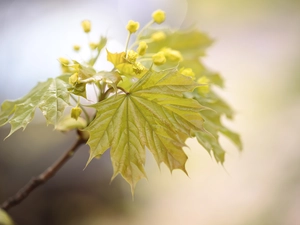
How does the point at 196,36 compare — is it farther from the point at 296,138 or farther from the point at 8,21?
the point at 8,21

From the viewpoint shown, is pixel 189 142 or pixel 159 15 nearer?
pixel 159 15

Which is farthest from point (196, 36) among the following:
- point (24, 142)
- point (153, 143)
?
point (24, 142)

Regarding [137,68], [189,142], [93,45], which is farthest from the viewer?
[189,142]

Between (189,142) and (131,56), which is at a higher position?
(131,56)

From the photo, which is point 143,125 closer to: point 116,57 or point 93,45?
point 116,57

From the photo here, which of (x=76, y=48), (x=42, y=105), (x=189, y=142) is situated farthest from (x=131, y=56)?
(x=189, y=142)

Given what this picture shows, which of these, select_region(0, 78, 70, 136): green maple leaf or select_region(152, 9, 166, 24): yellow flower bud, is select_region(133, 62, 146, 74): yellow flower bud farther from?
select_region(152, 9, 166, 24): yellow flower bud
